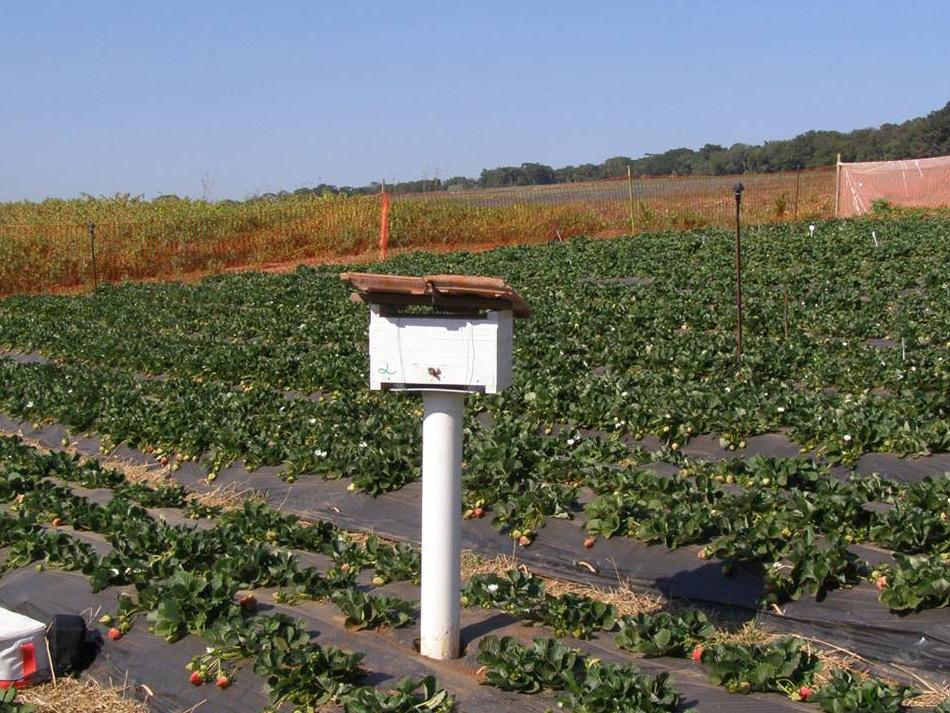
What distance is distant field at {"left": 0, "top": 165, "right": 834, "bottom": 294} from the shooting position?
2698 cm

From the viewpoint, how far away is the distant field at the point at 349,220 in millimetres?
26984

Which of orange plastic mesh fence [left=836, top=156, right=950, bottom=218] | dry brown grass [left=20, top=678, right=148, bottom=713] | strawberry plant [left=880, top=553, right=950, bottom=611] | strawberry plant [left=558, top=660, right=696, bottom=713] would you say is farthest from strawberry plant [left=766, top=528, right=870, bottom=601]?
orange plastic mesh fence [left=836, top=156, right=950, bottom=218]

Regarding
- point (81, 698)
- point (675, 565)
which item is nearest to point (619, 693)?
point (675, 565)

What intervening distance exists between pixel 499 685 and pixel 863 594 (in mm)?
1879

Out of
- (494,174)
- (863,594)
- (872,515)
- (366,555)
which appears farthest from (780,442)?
(494,174)

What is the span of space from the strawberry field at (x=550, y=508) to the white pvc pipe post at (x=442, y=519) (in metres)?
0.14

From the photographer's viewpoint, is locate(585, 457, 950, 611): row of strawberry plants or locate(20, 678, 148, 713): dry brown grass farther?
locate(585, 457, 950, 611): row of strawberry plants

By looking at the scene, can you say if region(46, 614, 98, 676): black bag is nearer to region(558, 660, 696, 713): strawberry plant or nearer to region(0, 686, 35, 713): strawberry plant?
region(0, 686, 35, 713): strawberry plant

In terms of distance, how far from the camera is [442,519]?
4.28m

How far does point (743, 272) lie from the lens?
52.4ft

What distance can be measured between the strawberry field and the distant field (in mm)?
Answer: 13883

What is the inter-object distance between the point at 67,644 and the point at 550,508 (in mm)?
2745

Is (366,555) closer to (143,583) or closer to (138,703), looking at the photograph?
(143,583)

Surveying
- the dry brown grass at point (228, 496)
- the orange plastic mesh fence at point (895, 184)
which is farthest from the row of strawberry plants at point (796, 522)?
the orange plastic mesh fence at point (895, 184)
